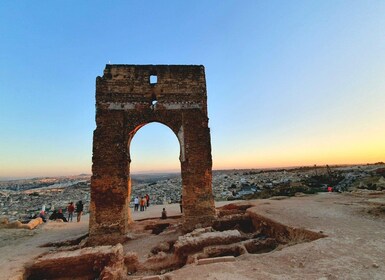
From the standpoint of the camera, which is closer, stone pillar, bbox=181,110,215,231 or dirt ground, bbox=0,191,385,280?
dirt ground, bbox=0,191,385,280

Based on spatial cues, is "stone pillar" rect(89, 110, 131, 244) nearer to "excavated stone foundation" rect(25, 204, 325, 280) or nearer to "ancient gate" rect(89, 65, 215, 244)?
"ancient gate" rect(89, 65, 215, 244)

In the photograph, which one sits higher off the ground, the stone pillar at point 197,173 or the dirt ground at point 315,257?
the stone pillar at point 197,173

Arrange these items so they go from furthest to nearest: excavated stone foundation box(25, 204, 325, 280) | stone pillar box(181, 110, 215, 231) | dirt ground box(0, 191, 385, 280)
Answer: stone pillar box(181, 110, 215, 231) < excavated stone foundation box(25, 204, 325, 280) < dirt ground box(0, 191, 385, 280)

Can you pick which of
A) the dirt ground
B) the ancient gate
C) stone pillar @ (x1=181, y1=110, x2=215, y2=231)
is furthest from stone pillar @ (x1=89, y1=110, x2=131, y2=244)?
stone pillar @ (x1=181, y1=110, x2=215, y2=231)

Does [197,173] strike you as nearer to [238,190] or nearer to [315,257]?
[315,257]

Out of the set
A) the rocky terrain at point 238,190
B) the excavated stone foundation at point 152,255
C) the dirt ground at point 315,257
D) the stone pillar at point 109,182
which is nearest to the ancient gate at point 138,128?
the stone pillar at point 109,182

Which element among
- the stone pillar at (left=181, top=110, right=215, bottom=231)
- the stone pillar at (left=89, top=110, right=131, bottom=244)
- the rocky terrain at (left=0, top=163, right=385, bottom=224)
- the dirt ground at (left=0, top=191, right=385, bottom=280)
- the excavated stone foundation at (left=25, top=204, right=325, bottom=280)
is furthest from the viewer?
the rocky terrain at (left=0, top=163, right=385, bottom=224)

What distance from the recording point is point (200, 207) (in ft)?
31.5

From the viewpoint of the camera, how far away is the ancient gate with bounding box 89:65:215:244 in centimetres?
914

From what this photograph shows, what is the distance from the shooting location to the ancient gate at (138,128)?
914cm

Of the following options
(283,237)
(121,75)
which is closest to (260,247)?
(283,237)

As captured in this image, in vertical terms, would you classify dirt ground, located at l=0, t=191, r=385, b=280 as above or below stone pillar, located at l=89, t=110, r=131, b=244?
below

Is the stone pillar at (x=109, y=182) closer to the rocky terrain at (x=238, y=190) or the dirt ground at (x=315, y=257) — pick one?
the dirt ground at (x=315, y=257)

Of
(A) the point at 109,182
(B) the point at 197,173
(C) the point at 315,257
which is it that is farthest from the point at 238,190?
(C) the point at 315,257
